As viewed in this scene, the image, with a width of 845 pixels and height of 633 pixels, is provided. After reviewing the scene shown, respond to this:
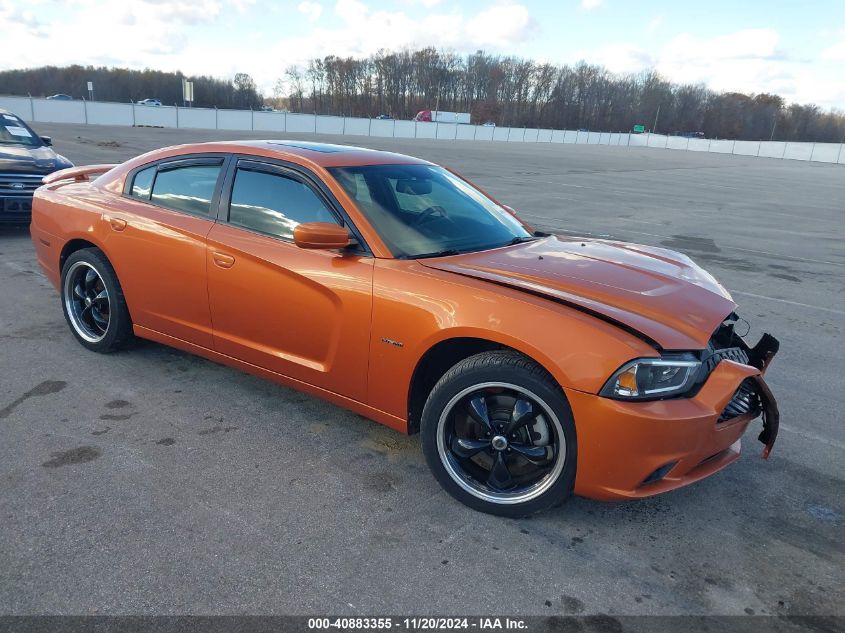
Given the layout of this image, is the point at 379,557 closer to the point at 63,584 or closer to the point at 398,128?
the point at 63,584

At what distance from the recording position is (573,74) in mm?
122000

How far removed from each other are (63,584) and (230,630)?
0.68m

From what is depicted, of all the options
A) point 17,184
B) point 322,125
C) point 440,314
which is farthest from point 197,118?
point 440,314

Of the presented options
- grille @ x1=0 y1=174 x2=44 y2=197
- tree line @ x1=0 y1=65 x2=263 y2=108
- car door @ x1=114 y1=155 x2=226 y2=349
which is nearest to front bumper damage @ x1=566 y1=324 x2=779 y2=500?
car door @ x1=114 y1=155 x2=226 y2=349

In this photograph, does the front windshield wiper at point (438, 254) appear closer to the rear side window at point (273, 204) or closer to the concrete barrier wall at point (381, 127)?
the rear side window at point (273, 204)

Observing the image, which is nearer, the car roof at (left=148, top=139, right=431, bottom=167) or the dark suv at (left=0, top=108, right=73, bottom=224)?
the car roof at (left=148, top=139, right=431, bottom=167)

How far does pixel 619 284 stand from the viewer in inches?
123

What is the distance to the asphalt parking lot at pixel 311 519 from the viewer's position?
2.38 m

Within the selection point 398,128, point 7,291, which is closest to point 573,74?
point 398,128

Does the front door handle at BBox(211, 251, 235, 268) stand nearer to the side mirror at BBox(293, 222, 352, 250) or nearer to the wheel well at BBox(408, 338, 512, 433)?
the side mirror at BBox(293, 222, 352, 250)

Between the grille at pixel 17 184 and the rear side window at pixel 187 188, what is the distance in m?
5.18

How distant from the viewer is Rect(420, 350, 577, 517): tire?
2.71 meters

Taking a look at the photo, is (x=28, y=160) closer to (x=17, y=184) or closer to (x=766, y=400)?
(x=17, y=184)

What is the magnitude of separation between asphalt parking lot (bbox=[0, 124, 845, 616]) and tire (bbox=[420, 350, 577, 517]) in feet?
0.42
